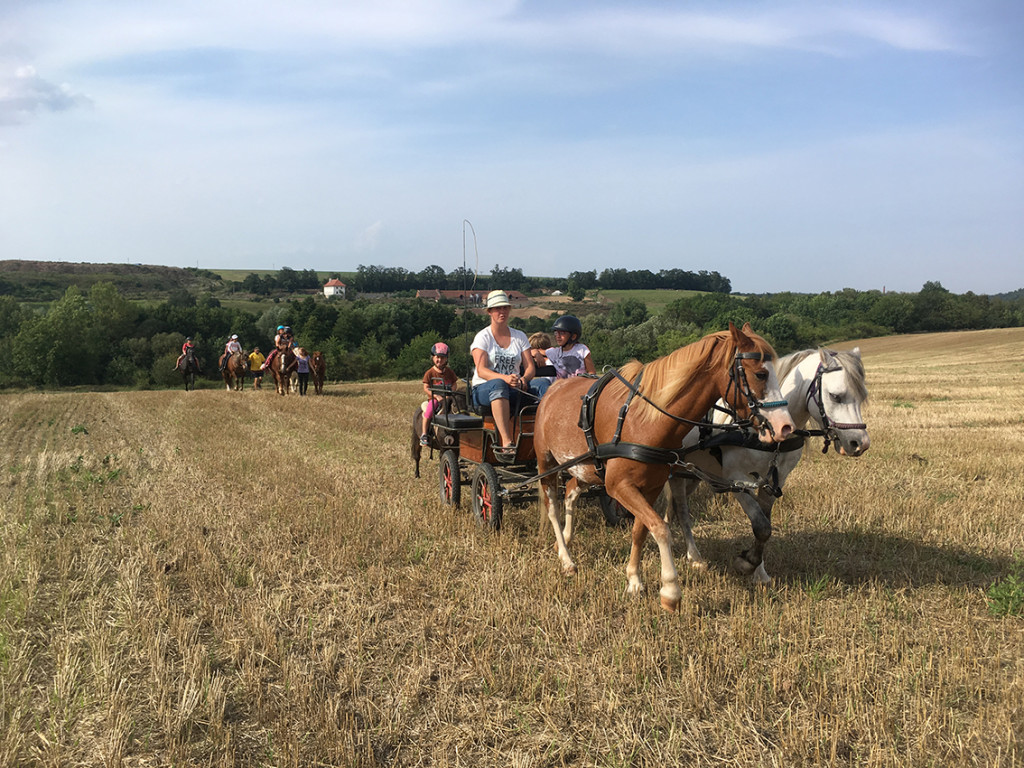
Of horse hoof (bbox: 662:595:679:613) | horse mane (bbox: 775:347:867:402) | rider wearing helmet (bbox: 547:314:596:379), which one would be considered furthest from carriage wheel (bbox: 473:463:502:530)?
horse mane (bbox: 775:347:867:402)

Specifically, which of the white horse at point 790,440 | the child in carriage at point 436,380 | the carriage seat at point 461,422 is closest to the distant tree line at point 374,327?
the child in carriage at point 436,380

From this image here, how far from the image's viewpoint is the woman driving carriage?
6.73m

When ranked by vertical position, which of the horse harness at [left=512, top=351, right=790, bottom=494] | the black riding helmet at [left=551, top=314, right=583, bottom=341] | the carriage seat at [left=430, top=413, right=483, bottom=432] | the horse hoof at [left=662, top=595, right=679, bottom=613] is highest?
the black riding helmet at [left=551, top=314, right=583, bottom=341]

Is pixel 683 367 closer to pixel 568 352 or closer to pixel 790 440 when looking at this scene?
pixel 790 440

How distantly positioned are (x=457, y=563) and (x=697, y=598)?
197 centimetres

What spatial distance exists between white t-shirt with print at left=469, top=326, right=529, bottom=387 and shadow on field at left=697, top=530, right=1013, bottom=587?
240 cm

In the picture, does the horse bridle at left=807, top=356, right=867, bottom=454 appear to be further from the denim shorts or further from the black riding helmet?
the black riding helmet

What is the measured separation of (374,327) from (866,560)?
58779 millimetres

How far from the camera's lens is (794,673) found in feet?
12.6

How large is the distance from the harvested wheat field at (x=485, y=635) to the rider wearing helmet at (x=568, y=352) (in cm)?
159

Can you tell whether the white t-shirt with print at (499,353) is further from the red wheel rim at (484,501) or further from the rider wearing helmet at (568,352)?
the red wheel rim at (484,501)

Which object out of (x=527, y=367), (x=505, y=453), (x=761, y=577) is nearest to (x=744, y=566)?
(x=761, y=577)

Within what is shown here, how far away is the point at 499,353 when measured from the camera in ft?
23.2

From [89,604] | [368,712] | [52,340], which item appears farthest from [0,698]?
[52,340]
